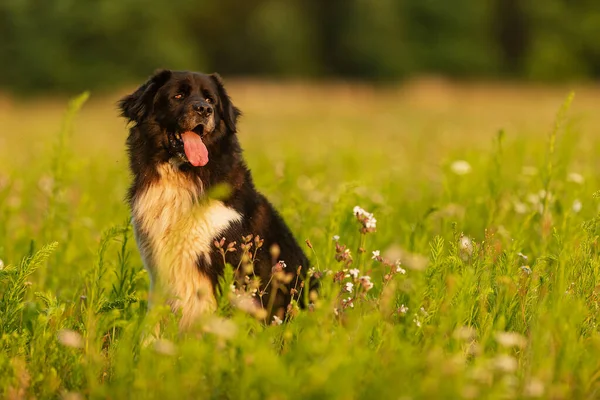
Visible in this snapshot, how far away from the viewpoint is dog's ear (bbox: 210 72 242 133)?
4.35 meters

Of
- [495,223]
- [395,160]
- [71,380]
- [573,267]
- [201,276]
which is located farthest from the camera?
[395,160]

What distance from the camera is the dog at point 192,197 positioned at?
147 inches

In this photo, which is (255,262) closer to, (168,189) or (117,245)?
(168,189)

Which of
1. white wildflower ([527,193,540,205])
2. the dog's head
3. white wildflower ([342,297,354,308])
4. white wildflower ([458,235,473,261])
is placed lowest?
white wildflower ([527,193,540,205])

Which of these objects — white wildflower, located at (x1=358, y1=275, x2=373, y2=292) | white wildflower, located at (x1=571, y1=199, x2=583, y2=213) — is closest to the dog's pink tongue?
white wildflower, located at (x1=358, y1=275, x2=373, y2=292)

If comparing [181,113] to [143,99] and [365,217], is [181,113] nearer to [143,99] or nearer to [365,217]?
[143,99]

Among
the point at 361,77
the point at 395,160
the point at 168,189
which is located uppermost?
the point at 168,189


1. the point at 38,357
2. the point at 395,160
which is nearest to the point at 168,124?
the point at 38,357

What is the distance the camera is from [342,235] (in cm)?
466

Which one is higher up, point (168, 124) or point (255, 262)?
point (168, 124)

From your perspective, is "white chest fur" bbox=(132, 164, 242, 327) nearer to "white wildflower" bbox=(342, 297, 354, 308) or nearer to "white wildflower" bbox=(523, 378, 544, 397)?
"white wildflower" bbox=(342, 297, 354, 308)

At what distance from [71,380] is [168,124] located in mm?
1769

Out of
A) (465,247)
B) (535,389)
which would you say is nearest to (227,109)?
(465,247)

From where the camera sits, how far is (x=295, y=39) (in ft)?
176
